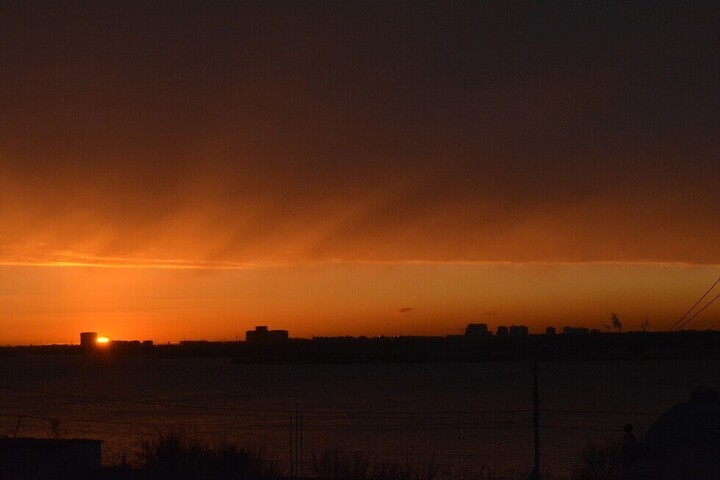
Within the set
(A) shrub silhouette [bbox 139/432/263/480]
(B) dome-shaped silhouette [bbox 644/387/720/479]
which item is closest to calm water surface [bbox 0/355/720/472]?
(A) shrub silhouette [bbox 139/432/263/480]

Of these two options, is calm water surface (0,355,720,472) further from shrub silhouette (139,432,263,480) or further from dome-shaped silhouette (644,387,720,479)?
dome-shaped silhouette (644,387,720,479)

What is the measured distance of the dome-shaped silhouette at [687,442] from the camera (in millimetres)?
18675

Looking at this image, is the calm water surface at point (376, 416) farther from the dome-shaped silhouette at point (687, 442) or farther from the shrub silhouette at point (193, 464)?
the dome-shaped silhouette at point (687, 442)

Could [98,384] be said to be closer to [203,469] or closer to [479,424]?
[479,424]

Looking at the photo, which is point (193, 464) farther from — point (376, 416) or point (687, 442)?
point (376, 416)

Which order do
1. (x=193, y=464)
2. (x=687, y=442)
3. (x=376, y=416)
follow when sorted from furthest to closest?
(x=376, y=416) < (x=193, y=464) < (x=687, y=442)

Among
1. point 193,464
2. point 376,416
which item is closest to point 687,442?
point 193,464

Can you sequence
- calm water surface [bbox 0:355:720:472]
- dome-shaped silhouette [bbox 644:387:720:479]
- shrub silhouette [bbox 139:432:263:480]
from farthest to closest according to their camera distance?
calm water surface [bbox 0:355:720:472], shrub silhouette [bbox 139:432:263:480], dome-shaped silhouette [bbox 644:387:720:479]

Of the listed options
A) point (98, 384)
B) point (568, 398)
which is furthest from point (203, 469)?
point (98, 384)

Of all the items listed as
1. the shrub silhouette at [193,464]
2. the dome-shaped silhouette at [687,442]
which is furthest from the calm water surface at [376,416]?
the dome-shaped silhouette at [687,442]

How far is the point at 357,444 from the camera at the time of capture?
2290 inches

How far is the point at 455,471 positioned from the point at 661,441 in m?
25.5

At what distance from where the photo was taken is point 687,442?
63.4ft

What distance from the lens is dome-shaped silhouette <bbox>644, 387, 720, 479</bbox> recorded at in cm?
1867
